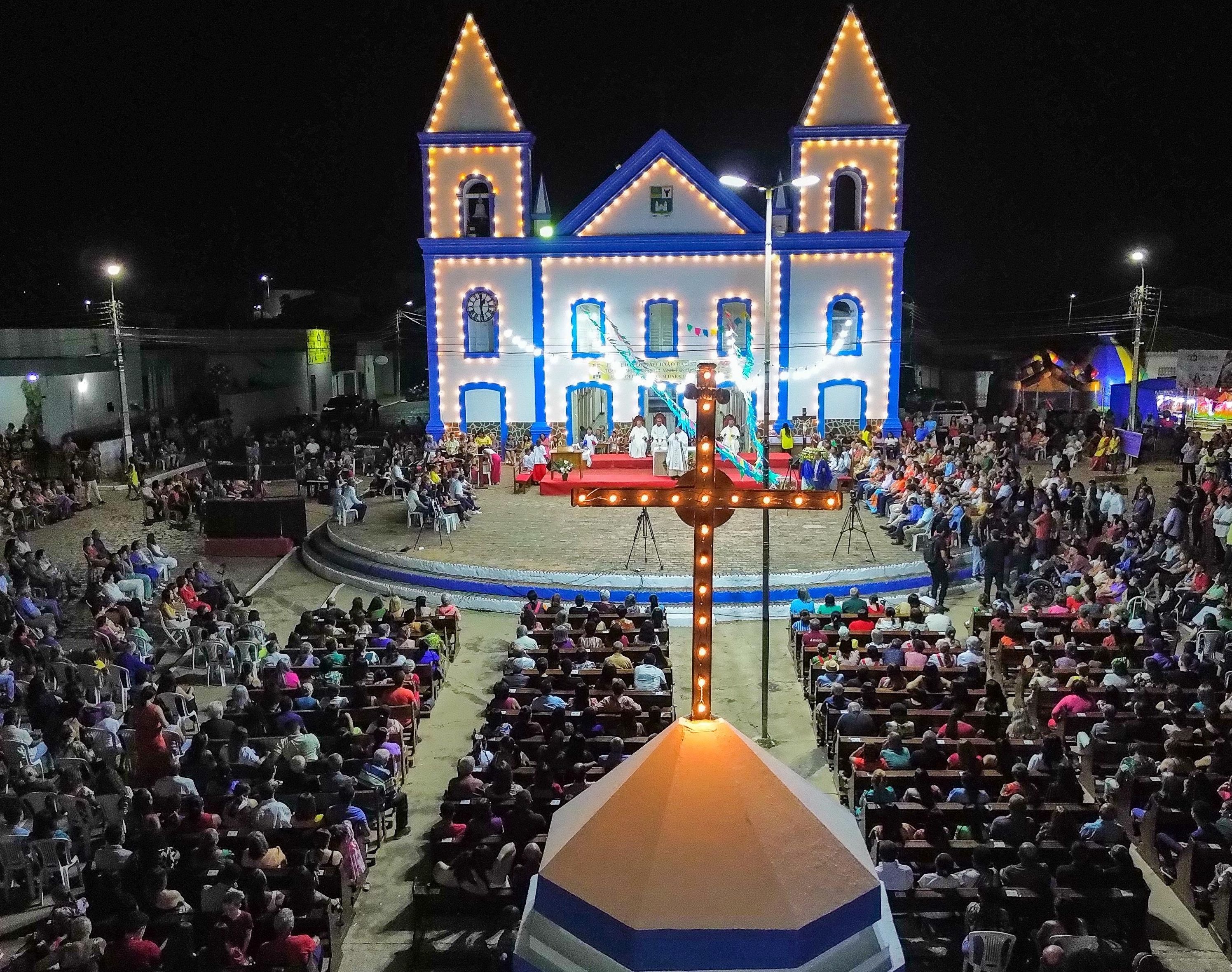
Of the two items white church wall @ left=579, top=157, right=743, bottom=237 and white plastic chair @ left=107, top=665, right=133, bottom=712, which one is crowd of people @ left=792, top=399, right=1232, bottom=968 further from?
white church wall @ left=579, top=157, right=743, bottom=237

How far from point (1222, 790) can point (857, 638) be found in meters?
5.20

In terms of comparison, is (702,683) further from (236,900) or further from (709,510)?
(236,900)

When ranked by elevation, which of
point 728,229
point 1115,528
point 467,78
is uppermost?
point 467,78

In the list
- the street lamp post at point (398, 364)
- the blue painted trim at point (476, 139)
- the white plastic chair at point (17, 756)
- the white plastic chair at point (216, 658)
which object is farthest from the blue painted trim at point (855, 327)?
the street lamp post at point (398, 364)

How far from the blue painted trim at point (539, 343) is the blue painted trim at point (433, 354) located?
3026 mm

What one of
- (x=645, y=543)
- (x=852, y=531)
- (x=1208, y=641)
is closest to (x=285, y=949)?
(x=1208, y=641)

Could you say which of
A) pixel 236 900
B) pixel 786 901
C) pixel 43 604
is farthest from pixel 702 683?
pixel 43 604

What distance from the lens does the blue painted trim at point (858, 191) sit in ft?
105

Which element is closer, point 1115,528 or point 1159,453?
point 1115,528

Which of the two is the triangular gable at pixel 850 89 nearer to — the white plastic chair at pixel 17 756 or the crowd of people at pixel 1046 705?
the crowd of people at pixel 1046 705

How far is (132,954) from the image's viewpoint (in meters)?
6.90

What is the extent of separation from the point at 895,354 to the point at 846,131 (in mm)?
6917

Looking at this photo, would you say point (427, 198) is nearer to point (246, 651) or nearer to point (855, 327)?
point (855, 327)

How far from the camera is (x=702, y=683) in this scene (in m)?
4.70
